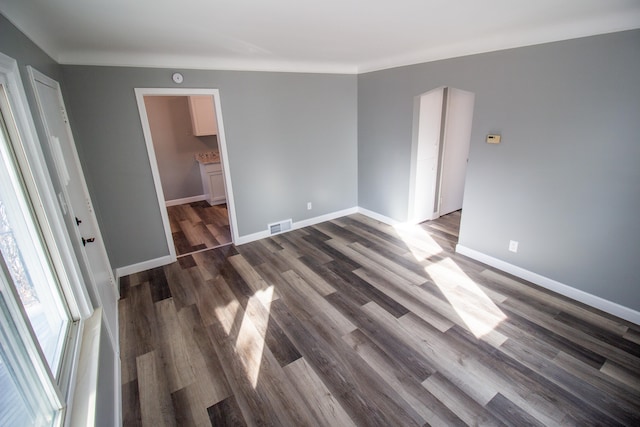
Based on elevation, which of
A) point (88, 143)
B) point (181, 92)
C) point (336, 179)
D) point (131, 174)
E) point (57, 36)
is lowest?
point (336, 179)

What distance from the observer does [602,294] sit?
269 cm

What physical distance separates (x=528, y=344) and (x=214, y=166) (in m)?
5.62

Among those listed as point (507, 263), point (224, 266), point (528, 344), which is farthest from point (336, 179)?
point (528, 344)

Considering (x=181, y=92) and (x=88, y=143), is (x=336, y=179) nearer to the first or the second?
(x=181, y=92)

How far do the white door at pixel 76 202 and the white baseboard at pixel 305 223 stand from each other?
1696mm

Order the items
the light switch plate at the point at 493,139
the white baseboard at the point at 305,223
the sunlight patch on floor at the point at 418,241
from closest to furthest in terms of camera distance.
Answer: the light switch plate at the point at 493,139 < the sunlight patch on floor at the point at 418,241 < the white baseboard at the point at 305,223

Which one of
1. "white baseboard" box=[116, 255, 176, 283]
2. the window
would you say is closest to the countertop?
"white baseboard" box=[116, 255, 176, 283]

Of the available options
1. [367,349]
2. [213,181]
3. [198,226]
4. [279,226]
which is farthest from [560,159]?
[213,181]

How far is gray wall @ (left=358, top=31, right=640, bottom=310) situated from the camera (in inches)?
93.7

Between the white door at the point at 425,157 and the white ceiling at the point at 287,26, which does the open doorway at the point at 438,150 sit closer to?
the white door at the point at 425,157

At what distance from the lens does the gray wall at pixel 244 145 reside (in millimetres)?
3160

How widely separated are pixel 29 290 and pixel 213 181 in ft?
15.9

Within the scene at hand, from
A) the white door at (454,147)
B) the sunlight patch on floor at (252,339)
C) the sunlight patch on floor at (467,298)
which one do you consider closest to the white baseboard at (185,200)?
the sunlight patch on floor at (252,339)

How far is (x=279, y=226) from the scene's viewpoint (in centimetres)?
467
